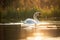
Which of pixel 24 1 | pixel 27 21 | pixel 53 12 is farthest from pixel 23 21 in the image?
pixel 53 12

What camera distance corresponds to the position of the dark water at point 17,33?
1452mm

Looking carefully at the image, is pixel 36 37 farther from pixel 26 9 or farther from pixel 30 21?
pixel 26 9

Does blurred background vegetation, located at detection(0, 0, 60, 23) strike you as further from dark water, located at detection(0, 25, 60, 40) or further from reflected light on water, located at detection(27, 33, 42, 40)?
reflected light on water, located at detection(27, 33, 42, 40)

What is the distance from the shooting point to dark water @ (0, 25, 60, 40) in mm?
1452

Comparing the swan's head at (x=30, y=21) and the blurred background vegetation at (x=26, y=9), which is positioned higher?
the blurred background vegetation at (x=26, y=9)

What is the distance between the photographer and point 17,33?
1.50 meters

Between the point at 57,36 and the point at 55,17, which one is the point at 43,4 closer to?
the point at 55,17

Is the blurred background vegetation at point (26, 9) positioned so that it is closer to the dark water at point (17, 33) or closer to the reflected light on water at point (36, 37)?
the dark water at point (17, 33)

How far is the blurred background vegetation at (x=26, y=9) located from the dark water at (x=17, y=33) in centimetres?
7

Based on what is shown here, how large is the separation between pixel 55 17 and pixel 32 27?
0.76 ft

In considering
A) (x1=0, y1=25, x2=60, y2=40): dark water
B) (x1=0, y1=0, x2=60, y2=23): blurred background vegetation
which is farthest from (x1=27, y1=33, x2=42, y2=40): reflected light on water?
(x1=0, y1=0, x2=60, y2=23): blurred background vegetation

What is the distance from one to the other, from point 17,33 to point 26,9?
23 cm

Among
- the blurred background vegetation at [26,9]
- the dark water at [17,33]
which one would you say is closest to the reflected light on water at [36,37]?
the dark water at [17,33]

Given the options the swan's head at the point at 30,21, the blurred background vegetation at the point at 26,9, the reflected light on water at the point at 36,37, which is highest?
the blurred background vegetation at the point at 26,9
